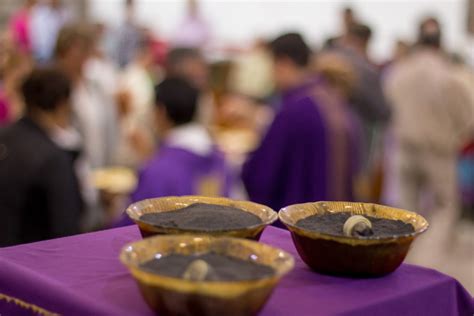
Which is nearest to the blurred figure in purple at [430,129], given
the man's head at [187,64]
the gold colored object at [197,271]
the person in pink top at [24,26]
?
Result: the man's head at [187,64]

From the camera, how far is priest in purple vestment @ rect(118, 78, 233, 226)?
2969mm

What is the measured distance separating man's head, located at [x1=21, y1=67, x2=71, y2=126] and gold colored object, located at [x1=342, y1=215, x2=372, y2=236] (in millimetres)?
2042

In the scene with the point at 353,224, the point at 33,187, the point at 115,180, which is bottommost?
the point at 115,180

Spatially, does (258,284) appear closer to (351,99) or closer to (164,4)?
(351,99)

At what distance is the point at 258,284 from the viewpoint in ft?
3.74

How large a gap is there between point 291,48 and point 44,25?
14.1 ft

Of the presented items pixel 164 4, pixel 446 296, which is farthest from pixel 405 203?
pixel 164 4

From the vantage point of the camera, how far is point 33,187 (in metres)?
3.00

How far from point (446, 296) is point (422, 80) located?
3761 mm

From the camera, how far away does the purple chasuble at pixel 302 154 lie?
325 cm

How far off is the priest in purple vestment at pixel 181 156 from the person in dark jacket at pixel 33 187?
26 centimetres

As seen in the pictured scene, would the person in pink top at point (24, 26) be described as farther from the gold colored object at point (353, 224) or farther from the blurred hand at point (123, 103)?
the gold colored object at point (353, 224)

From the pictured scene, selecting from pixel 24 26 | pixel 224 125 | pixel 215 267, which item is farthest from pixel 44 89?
pixel 24 26

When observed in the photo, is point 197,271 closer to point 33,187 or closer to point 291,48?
point 33,187
